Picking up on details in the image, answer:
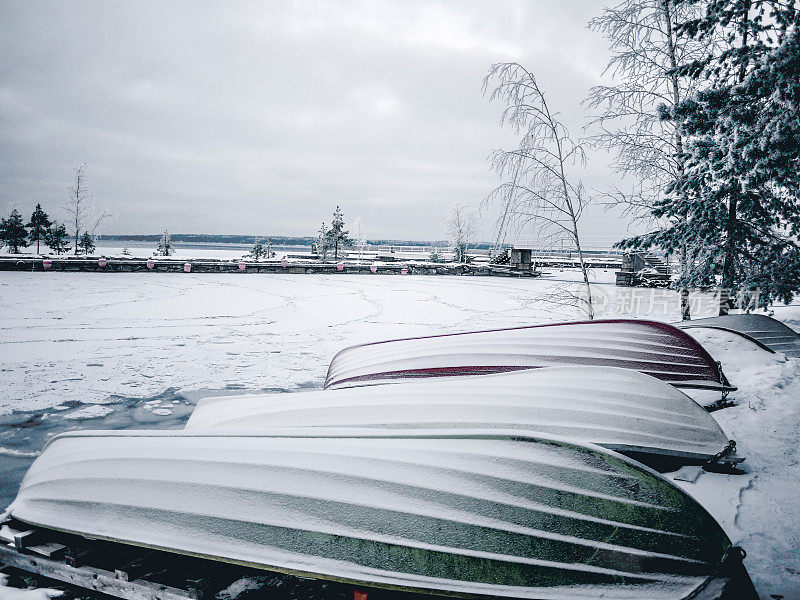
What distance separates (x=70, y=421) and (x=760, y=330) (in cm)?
933

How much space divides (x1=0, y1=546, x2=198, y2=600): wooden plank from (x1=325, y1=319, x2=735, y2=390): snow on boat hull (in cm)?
247

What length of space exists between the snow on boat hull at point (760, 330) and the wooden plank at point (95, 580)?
6.98 metres

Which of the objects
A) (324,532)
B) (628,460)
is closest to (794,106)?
(628,460)

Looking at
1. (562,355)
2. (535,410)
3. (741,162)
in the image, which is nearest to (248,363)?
(562,355)

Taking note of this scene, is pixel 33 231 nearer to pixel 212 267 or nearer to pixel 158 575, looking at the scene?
pixel 212 267

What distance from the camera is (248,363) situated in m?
7.45

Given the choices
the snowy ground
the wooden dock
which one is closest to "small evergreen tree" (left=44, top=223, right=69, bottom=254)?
the wooden dock

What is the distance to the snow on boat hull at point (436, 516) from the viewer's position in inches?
67.5

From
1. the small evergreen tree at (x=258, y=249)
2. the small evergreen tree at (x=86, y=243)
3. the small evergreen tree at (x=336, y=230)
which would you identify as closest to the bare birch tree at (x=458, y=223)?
the small evergreen tree at (x=336, y=230)

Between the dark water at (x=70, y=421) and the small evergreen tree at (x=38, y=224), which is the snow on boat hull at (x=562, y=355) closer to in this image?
the dark water at (x=70, y=421)

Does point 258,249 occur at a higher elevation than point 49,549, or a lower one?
higher

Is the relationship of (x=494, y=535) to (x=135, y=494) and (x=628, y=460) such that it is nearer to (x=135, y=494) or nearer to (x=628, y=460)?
(x=628, y=460)

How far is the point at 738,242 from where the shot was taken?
755cm

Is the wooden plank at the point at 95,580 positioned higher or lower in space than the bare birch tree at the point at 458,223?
lower
